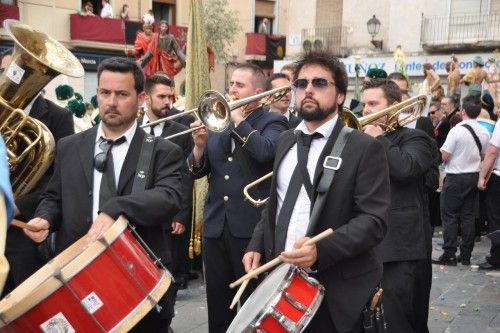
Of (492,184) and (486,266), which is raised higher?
(492,184)

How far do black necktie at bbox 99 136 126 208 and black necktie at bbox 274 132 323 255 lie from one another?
2.82 ft

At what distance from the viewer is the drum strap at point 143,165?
3400 millimetres

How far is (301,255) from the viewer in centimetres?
298

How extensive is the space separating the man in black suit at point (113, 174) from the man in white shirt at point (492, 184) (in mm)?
5202

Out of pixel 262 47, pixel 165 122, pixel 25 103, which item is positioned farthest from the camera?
pixel 262 47

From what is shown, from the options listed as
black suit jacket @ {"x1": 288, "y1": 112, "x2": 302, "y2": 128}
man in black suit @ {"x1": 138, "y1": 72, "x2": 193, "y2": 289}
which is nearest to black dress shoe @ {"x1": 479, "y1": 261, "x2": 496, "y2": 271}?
black suit jacket @ {"x1": 288, "y1": 112, "x2": 302, "y2": 128}

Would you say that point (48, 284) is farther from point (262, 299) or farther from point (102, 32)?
point (102, 32)

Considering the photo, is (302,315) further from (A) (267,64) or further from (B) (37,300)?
(A) (267,64)

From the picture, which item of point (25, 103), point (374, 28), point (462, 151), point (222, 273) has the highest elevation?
point (374, 28)

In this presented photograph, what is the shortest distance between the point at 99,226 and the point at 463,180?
253 inches

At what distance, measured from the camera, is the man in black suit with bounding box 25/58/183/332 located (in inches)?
134

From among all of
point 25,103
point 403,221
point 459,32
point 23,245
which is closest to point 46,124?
point 25,103

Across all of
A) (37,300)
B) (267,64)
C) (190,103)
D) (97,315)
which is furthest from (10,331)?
(267,64)

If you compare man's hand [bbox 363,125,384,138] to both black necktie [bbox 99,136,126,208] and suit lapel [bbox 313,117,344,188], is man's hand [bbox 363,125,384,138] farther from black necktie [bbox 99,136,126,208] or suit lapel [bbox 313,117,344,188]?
black necktie [bbox 99,136,126,208]
